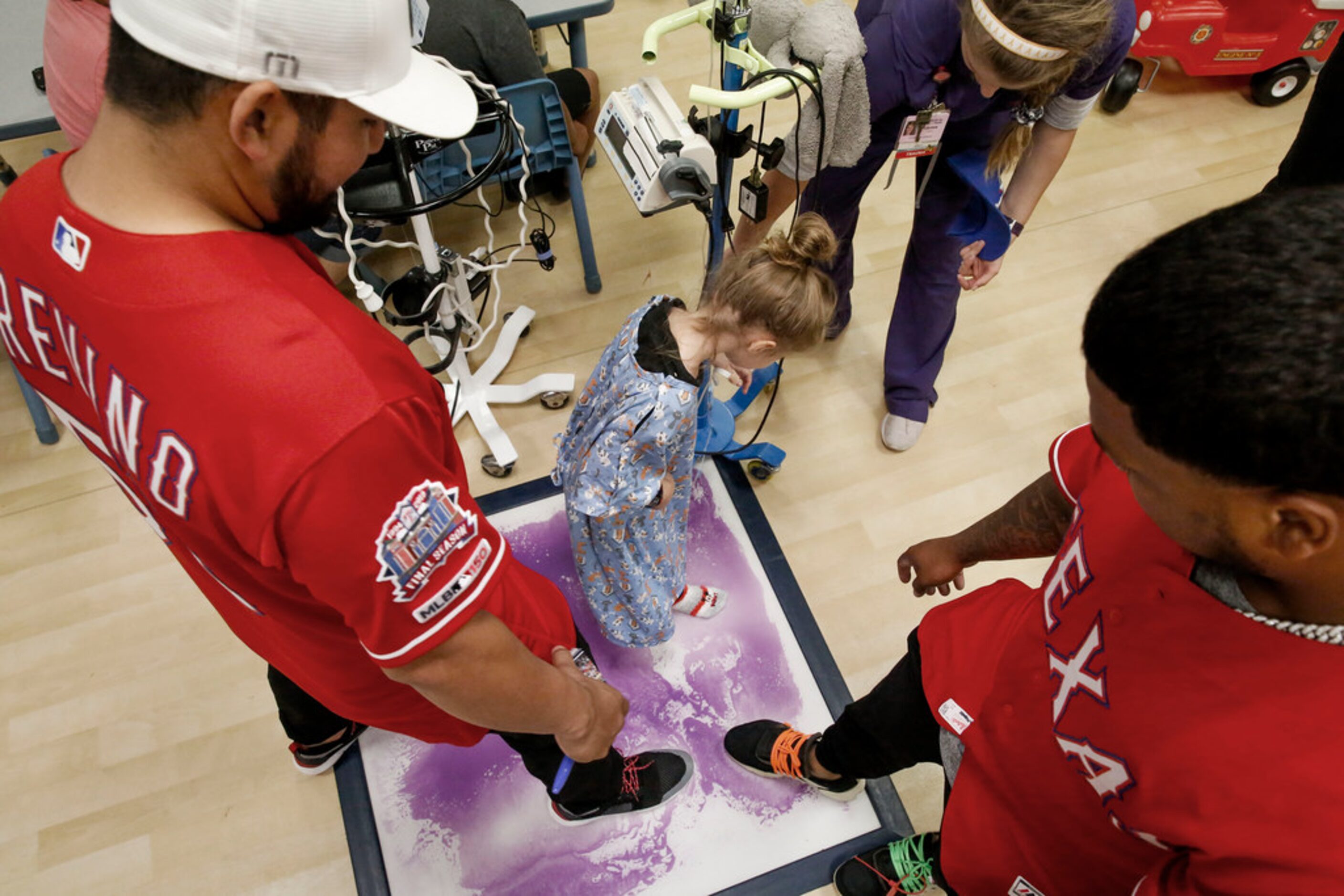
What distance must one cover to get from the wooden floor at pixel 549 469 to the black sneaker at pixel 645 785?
1.48 feet

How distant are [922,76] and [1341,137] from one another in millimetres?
750

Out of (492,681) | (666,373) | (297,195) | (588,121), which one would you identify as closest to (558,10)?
(588,121)

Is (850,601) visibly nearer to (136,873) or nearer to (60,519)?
(136,873)

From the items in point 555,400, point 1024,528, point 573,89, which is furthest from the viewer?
point 573,89

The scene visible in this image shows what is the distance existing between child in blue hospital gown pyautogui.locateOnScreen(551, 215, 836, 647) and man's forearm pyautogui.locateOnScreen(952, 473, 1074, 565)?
47 cm

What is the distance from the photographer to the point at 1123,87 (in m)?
2.89

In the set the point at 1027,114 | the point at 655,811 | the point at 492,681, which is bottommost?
the point at 655,811

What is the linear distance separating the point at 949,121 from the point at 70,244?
1.56 metres

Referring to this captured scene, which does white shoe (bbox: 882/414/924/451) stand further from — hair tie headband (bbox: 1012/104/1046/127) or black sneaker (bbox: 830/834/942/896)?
black sneaker (bbox: 830/834/942/896)

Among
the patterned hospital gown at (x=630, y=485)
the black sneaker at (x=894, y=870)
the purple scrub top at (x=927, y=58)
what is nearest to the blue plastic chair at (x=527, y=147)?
the patterned hospital gown at (x=630, y=485)

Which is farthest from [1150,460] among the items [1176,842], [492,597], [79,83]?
[79,83]

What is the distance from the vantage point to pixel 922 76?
1.58m

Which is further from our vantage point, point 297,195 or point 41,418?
point 41,418

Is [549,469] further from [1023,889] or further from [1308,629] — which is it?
[1308,629]
